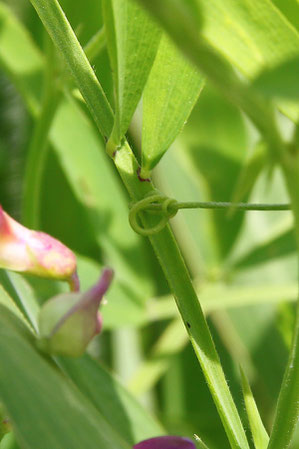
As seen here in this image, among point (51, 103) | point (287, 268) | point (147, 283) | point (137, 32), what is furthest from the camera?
point (287, 268)

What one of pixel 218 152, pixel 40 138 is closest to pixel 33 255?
pixel 40 138

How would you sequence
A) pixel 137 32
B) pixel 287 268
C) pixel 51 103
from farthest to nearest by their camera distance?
pixel 287 268 → pixel 51 103 → pixel 137 32

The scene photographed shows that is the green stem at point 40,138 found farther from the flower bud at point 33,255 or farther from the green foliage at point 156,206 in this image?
the flower bud at point 33,255

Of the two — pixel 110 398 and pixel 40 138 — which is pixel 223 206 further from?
pixel 40 138

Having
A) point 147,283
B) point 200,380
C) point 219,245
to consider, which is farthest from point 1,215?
point 200,380

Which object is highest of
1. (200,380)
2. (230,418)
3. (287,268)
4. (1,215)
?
(1,215)

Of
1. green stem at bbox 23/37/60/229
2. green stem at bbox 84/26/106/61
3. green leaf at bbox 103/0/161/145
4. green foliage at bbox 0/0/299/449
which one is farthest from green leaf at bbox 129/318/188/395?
green leaf at bbox 103/0/161/145

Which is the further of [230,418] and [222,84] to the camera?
[230,418]

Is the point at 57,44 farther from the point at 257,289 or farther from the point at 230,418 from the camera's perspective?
the point at 257,289
